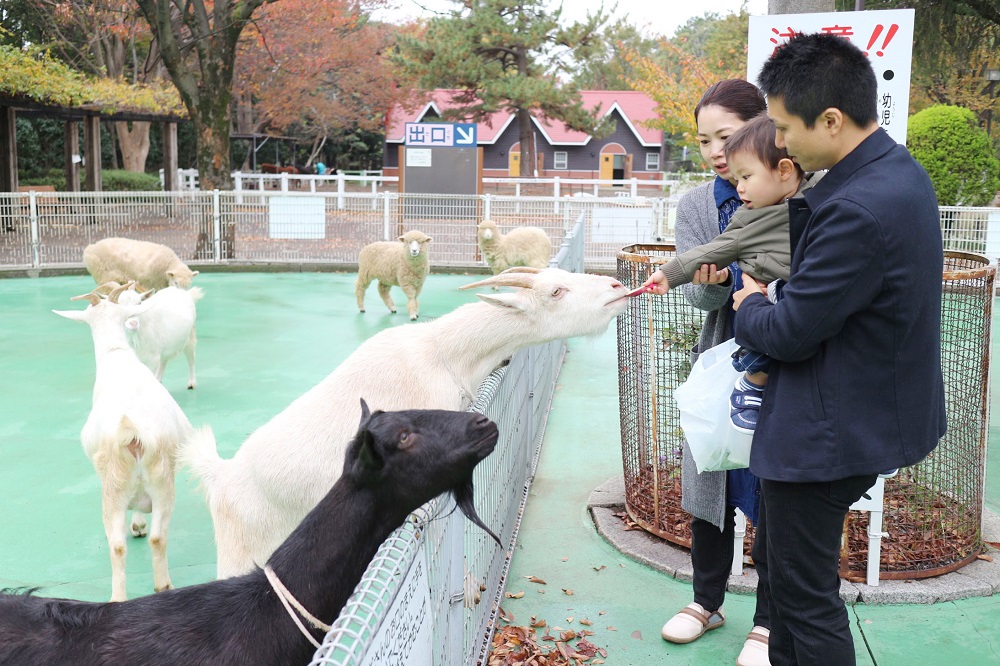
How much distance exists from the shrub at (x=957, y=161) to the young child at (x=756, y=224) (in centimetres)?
1265

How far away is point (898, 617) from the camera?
12.1 feet

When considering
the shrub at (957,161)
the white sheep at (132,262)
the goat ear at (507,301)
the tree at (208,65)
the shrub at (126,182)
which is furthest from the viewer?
the shrub at (126,182)

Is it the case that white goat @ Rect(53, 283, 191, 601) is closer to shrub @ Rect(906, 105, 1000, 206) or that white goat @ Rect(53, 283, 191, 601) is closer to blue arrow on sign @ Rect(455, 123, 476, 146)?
blue arrow on sign @ Rect(455, 123, 476, 146)

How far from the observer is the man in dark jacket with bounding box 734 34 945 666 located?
2.07m

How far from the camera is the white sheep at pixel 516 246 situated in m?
11.9

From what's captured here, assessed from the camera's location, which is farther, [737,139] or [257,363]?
[257,363]

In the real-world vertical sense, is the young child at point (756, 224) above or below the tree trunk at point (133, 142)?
below

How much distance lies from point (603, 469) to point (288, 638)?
3826 millimetres

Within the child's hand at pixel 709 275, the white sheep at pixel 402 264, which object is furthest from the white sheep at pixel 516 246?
the child's hand at pixel 709 275

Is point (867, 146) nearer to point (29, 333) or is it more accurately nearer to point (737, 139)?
point (737, 139)

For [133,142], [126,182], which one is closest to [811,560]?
[126,182]

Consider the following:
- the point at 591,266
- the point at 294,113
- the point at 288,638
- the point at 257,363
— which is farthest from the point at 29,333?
the point at 294,113

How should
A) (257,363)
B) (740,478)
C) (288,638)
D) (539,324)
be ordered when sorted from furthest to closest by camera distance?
(257,363), (539,324), (740,478), (288,638)

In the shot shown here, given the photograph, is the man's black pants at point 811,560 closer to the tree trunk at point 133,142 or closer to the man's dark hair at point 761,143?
the man's dark hair at point 761,143
